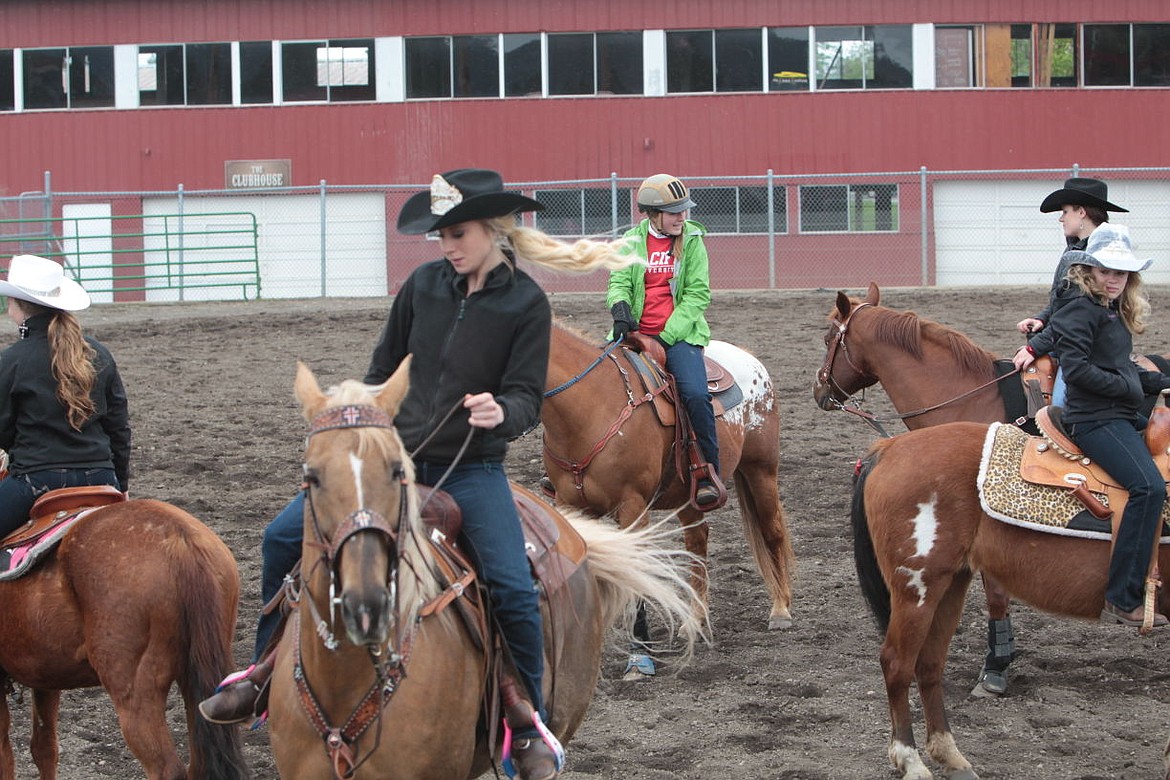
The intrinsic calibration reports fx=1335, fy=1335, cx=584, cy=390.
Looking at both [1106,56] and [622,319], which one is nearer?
[622,319]

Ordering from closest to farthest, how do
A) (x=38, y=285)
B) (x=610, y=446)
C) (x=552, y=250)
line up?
(x=552, y=250) < (x=38, y=285) < (x=610, y=446)

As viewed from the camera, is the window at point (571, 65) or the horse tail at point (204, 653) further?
the window at point (571, 65)

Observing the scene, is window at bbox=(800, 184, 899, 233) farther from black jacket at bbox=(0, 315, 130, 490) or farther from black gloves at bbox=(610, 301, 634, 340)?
black jacket at bbox=(0, 315, 130, 490)

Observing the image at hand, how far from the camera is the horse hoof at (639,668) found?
7.27m

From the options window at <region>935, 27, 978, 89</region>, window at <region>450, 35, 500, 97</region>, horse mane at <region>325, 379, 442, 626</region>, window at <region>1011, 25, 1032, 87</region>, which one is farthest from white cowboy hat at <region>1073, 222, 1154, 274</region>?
window at <region>1011, 25, 1032, 87</region>

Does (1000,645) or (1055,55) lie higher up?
(1055,55)

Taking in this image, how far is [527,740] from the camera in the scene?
168 inches

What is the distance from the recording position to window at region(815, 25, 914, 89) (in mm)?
28281

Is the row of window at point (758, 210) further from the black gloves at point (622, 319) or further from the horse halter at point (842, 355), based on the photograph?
the black gloves at point (622, 319)

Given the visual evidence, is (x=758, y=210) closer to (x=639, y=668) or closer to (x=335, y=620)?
(x=639, y=668)

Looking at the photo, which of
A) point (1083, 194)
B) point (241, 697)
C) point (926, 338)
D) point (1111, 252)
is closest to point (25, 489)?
point (241, 697)

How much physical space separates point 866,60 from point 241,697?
2644cm

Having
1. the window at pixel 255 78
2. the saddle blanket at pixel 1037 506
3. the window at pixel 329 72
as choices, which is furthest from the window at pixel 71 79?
the saddle blanket at pixel 1037 506

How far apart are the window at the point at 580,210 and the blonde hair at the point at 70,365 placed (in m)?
20.1
